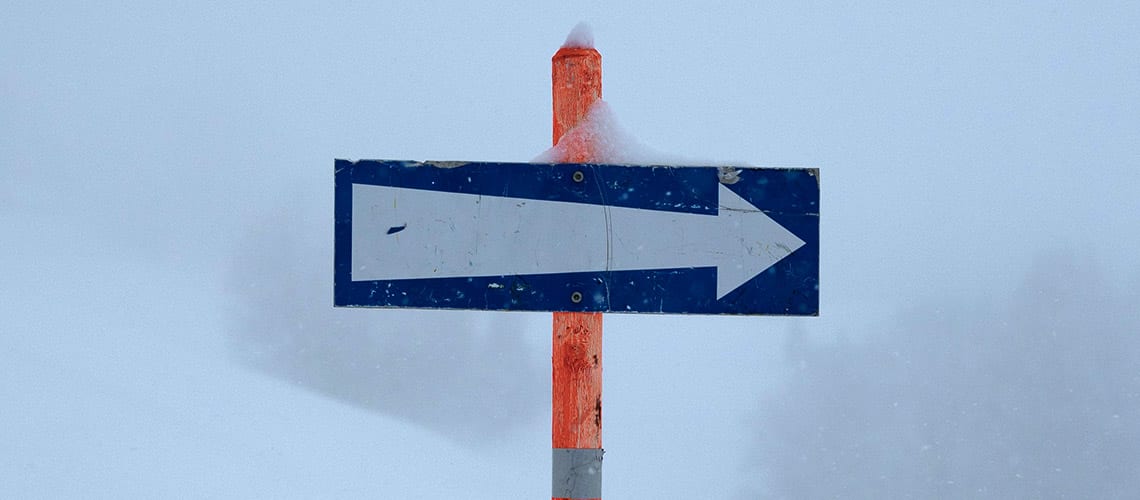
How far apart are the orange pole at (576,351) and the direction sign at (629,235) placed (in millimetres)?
131

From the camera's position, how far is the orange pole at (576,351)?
2457 millimetres

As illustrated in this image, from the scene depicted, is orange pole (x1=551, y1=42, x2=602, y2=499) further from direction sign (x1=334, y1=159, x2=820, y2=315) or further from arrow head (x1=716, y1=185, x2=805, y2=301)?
arrow head (x1=716, y1=185, x2=805, y2=301)

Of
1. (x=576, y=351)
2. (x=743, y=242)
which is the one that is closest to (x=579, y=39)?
(x=743, y=242)

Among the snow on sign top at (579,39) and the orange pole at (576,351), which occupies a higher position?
the snow on sign top at (579,39)

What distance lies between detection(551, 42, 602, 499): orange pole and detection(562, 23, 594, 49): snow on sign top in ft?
0.04

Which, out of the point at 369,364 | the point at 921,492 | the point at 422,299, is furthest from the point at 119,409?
the point at 369,364

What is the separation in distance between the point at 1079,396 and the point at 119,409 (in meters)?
41.6

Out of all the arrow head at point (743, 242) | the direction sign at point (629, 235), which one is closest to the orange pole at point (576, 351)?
the direction sign at point (629, 235)

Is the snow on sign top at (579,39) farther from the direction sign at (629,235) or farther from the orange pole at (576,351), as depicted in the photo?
the direction sign at (629,235)

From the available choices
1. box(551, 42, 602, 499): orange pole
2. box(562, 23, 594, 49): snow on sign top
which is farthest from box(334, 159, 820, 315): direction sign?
box(562, 23, 594, 49): snow on sign top

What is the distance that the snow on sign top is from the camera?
2.51 meters

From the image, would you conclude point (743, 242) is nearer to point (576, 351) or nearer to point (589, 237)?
point (589, 237)

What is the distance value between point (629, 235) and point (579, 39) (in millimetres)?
566

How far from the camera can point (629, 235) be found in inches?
92.3
